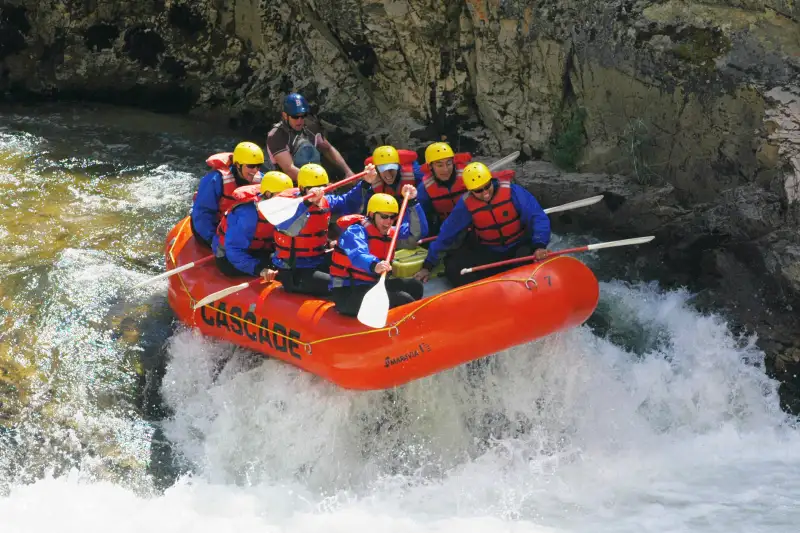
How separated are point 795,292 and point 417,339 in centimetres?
266

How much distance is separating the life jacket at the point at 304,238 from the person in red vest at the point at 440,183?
2.99ft

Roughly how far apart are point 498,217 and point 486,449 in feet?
5.09

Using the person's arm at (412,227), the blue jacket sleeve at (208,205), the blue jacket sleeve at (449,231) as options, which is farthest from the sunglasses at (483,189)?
the blue jacket sleeve at (208,205)

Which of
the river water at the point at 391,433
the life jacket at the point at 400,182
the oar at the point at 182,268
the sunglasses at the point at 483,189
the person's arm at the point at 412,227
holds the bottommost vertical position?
the river water at the point at 391,433

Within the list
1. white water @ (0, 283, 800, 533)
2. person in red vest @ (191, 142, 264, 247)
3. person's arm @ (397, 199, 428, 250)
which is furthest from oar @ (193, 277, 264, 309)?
person's arm @ (397, 199, 428, 250)

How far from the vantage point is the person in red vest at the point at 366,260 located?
5566 mm

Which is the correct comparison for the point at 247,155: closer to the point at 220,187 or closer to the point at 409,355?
the point at 220,187

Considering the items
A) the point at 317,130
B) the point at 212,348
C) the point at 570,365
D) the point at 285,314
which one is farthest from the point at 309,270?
the point at 317,130

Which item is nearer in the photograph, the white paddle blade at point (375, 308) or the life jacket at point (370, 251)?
the white paddle blade at point (375, 308)

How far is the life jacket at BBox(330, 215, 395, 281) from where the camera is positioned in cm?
561

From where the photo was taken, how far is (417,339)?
529cm

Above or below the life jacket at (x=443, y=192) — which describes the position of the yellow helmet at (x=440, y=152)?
above

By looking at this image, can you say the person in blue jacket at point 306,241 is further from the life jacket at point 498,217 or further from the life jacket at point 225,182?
the life jacket at point 498,217

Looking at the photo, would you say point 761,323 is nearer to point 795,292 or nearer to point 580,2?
point 795,292
